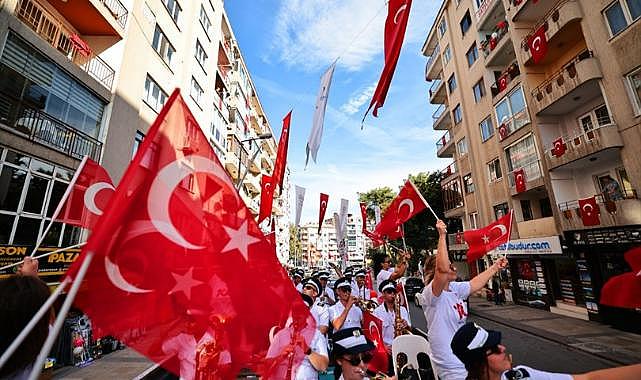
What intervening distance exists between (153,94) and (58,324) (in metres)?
15.5

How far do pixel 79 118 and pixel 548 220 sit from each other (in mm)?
20827

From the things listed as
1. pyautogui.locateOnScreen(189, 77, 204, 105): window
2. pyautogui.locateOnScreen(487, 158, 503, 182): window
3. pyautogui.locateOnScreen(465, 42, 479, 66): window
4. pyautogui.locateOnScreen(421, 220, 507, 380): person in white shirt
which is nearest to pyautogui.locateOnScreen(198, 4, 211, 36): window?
pyautogui.locateOnScreen(189, 77, 204, 105): window

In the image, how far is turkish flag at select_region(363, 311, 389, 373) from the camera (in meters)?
4.65

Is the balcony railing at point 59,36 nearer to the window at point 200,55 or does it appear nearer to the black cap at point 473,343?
the window at point 200,55

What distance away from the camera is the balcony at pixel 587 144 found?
11438 mm

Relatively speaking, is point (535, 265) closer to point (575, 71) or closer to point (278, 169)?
point (575, 71)

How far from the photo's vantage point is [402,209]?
7016mm

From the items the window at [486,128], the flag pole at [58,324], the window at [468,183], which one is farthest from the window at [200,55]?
the window at [468,183]

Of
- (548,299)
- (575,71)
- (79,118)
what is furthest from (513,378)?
(548,299)

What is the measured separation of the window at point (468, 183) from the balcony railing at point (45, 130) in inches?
885

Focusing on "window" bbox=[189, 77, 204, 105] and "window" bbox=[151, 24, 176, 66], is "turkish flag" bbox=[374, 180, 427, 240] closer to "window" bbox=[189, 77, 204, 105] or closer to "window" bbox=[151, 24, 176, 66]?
"window" bbox=[151, 24, 176, 66]

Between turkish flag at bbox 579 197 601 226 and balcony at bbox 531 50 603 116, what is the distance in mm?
4845

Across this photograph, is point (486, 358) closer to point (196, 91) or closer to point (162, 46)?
point (162, 46)

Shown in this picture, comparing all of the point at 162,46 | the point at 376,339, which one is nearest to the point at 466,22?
the point at 162,46
